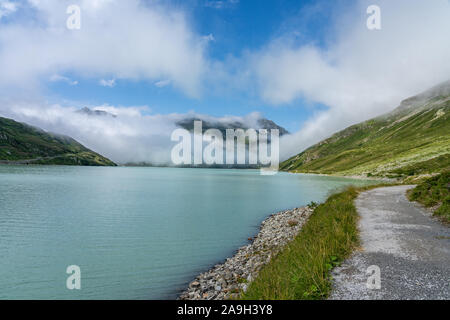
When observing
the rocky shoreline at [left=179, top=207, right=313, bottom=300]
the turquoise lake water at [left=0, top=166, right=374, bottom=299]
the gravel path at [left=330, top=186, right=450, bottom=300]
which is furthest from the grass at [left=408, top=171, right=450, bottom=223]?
the turquoise lake water at [left=0, top=166, right=374, bottom=299]

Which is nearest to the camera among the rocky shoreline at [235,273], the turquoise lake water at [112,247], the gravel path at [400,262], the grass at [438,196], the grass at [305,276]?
the gravel path at [400,262]

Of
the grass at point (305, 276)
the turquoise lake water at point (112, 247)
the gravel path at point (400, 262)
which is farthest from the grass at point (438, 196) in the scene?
the turquoise lake water at point (112, 247)

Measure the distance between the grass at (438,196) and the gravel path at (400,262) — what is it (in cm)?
236

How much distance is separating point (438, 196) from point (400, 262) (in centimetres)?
1992

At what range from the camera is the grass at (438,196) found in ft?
65.5

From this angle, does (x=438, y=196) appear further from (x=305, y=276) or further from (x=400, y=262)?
(x=305, y=276)

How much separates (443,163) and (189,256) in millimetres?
124890

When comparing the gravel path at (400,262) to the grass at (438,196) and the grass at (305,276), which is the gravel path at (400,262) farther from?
the grass at (438,196)

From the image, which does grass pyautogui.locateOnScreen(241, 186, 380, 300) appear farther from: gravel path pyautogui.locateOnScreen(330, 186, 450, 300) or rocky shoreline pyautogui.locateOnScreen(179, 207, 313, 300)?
rocky shoreline pyautogui.locateOnScreen(179, 207, 313, 300)

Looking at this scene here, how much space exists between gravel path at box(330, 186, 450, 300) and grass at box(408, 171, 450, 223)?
2.36 meters

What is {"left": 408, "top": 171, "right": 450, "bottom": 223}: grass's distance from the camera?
20.0 metres

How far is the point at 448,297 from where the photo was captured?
25.7 feet

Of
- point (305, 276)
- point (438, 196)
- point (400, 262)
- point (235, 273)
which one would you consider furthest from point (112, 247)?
point (438, 196)
